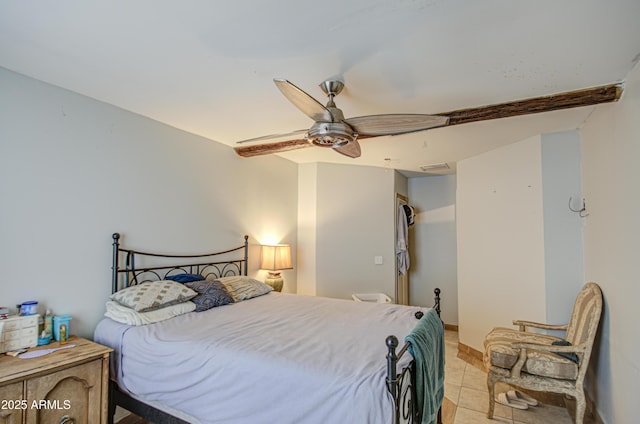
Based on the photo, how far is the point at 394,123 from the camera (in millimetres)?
2191

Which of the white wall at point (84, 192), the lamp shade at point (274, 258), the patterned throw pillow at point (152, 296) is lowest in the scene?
the patterned throw pillow at point (152, 296)

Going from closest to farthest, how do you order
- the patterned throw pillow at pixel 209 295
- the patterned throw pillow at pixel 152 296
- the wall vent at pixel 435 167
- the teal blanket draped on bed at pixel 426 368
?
the teal blanket draped on bed at pixel 426 368
the patterned throw pillow at pixel 152 296
the patterned throw pillow at pixel 209 295
the wall vent at pixel 435 167

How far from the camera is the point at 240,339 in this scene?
6.66 ft

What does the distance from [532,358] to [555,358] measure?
17 cm

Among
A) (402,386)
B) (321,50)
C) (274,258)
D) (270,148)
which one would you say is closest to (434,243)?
(274,258)

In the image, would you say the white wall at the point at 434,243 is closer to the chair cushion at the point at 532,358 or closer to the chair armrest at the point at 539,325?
the chair armrest at the point at 539,325

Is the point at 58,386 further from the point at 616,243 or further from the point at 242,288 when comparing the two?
the point at 616,243

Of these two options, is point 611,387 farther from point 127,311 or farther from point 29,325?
point 29,325

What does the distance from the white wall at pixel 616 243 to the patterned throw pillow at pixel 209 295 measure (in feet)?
10.0

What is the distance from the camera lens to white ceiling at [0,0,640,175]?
5.02ft

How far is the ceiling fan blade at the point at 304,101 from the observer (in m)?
1.80

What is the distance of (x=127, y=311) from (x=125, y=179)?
1.13 m

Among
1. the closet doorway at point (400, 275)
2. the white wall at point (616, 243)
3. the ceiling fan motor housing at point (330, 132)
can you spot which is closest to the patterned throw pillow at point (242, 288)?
the ceiling fan motor housing at point (330, 132)

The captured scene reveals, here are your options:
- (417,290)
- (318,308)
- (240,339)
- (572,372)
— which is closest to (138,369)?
(240,339)
